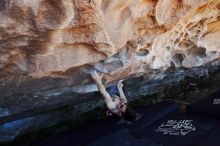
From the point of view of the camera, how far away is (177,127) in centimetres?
394

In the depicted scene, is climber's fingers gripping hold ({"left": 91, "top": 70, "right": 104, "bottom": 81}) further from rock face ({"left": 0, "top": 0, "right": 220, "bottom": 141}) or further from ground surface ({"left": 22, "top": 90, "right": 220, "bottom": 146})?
ground surface ({"left": 22, "top": 90, "right": 220, "bottom": 146})

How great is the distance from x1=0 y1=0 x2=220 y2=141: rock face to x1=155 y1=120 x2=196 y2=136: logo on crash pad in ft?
1.98

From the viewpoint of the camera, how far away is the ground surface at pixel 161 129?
370 centimetres

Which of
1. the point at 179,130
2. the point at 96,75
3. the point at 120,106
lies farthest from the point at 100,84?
the point at 179,130

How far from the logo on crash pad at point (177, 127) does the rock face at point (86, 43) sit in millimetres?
603

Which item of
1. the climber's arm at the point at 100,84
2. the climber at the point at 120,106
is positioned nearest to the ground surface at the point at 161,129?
the climber at the point at 120,106

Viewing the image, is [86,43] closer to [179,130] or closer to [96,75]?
[96,75]

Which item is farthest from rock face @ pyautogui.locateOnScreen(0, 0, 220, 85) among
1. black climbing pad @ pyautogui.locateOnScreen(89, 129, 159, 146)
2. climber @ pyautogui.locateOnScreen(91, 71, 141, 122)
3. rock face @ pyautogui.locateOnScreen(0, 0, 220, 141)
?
black climbing pad @ pyautogui.locateOnScreen(89, 129, 159, 146)

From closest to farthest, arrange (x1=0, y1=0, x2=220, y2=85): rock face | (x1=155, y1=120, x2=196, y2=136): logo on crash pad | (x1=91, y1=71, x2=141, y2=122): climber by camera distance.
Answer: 1. (x1=0, y1=0, x2=220, y2=85): rock face
2. (x1=155, y1=120, x2=196, y2=136): logo on crash pad
3. (x1=91, y1=71, x2=141, y2=122): climber

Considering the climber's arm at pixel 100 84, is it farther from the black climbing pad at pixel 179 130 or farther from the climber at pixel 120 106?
the black climbing pad at pixel 179 130

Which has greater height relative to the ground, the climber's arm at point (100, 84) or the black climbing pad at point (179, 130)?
the climber's arm at point (100, 84)

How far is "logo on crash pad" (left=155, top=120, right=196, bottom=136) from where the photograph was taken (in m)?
3.82

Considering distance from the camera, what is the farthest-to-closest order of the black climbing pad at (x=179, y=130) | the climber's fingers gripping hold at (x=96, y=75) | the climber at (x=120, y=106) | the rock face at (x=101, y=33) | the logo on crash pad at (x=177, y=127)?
1. the climber at (x=120, y=106)
2. the logo on crash pad at (x=177, y=127)
3. the black climbing pad at (x=179, y=130)
4. the climber's fingers gripping hold at (x=96, y=75)
5. the rock face at (x=101, y=33)

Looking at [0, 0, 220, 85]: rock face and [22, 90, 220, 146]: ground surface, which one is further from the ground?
[0, 0, 220, 85]: rock face
